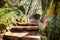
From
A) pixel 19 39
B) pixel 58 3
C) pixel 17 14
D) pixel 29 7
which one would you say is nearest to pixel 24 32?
pixel 19 39

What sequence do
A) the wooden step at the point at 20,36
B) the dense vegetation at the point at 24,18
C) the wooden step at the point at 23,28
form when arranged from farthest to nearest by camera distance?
1. the dense vegetation at the point at 24,18
2. the wooden step at the point at 23,28
3. the wooden step at the point at 20,36

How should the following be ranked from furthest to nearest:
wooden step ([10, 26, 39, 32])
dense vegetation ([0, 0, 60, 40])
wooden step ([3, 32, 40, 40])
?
dense vegetation ([0, 0, 60, 40]) < wooden step ([10, 26, 39, 32]) < wooden step ([3, 32, 40, 40])

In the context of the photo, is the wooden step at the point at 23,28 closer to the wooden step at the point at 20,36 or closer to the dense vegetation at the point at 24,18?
the dense vegetation at the point at 24,18

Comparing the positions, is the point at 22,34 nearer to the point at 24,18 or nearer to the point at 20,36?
the point at 20,36

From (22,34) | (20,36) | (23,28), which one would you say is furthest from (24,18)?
(20,36)

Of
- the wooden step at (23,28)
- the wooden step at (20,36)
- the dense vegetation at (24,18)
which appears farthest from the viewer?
the dense vegetation at (24,18)

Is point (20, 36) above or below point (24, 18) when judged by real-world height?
below

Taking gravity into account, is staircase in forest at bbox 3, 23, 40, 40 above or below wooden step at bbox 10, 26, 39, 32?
below

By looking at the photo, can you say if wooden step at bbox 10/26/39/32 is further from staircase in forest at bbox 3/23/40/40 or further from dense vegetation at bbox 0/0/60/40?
dense vegetation at bbox 0/0/60/40

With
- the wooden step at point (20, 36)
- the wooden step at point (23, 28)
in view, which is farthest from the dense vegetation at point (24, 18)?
the wooden step at point (20, 36)

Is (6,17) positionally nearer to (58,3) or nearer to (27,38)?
(27,38)

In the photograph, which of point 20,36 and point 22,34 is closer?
point 20,36

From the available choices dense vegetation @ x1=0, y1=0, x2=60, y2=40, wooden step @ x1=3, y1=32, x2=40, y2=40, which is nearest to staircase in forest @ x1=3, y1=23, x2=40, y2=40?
wooden step @ x1=3, y1=32, x2=40, y2=40

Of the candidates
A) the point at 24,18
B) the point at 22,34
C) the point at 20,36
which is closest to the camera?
the point at 20,36
